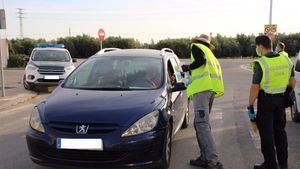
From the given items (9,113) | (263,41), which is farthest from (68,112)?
(9,113)

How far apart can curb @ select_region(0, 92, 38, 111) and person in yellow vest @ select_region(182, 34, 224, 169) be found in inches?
282

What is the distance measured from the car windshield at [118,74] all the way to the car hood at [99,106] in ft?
0.96

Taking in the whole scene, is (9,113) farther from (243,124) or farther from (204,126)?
(204,126)

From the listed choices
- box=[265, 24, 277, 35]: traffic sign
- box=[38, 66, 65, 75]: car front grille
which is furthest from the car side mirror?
box=[265, 24, 277, 35]: traffic sign

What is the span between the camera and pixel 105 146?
4723 mm

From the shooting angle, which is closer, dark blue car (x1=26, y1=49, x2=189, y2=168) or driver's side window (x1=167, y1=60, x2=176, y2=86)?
dark blue car (x1=26, y1=49, x2=189, y2=168)

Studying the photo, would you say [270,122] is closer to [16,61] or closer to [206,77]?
[206,77]

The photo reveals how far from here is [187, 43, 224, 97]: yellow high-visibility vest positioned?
219 inches

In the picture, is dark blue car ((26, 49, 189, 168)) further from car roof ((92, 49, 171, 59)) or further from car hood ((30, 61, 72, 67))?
car hood ((30, 61, 72, 67))

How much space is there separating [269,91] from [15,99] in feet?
29.4

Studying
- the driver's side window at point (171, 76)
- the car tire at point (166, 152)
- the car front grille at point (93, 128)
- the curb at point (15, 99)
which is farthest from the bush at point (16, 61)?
the car front grille at point (93, 128)

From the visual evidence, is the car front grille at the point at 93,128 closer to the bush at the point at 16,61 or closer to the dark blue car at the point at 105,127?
the dark blue car at the point at 105,127

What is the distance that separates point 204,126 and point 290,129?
3474 mm

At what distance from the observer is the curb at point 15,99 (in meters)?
11.6
